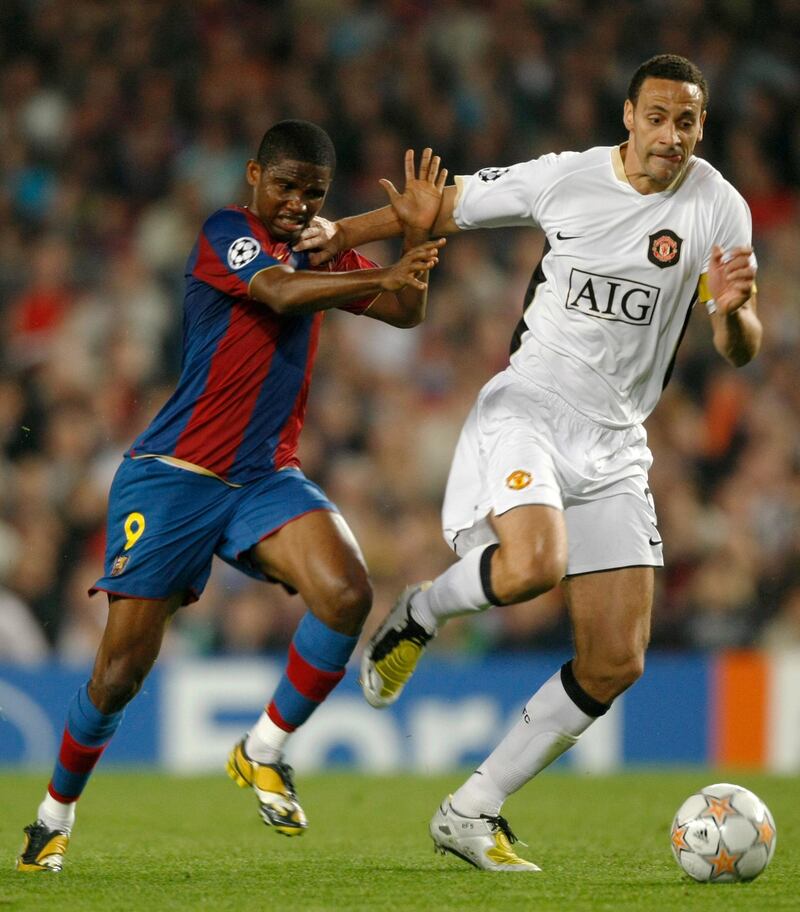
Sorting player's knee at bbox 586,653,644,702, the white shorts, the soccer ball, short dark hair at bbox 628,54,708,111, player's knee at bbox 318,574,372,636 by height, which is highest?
short dark hair at bbox 628,54,708,111

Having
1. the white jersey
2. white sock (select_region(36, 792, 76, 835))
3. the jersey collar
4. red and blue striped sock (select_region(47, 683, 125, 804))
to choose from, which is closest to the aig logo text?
the white jersey

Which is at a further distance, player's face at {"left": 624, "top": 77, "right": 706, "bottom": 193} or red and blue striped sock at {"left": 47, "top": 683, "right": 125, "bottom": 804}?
red and blue striped sock at {"left": 47, "top": 683, "right": 125, "bottom": 804}

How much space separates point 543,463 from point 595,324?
20.4 inches

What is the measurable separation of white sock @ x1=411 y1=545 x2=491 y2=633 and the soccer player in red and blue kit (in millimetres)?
188

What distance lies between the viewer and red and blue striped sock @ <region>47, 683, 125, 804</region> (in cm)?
537

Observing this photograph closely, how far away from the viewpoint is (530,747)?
5.29 metres

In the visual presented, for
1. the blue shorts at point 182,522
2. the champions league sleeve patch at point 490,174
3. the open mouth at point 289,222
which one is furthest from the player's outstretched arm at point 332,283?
the blue shorts at point 182,522

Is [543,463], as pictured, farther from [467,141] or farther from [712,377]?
[467,141]

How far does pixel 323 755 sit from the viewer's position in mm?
9852

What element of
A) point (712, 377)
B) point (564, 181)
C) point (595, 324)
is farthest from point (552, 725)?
point (712, 377)

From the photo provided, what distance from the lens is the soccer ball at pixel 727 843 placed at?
493 cm

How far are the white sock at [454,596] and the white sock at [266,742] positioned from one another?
2.02 ft

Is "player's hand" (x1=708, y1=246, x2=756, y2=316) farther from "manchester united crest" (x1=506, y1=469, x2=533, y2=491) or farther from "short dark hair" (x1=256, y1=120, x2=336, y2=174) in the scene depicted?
"short dark hair" (x1=256, y1=120, x2=336, y2=174)

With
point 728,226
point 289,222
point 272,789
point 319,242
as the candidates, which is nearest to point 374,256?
point 319,242
